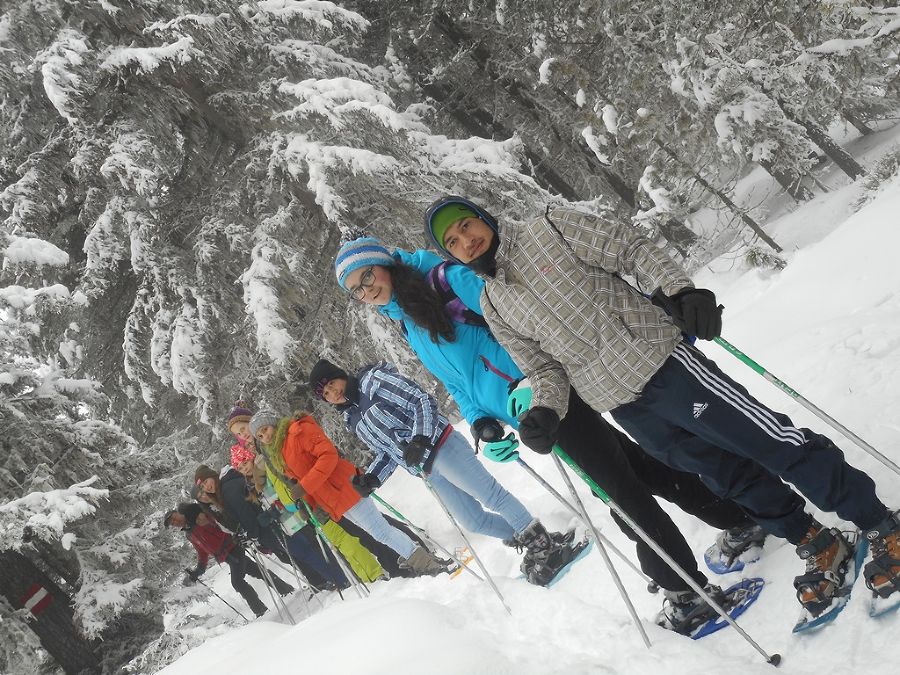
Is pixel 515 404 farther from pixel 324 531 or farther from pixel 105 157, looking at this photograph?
pixel 105 157

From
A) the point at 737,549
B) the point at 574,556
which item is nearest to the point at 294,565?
the point at 574,556

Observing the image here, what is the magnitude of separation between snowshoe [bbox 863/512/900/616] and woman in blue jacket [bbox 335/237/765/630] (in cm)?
84

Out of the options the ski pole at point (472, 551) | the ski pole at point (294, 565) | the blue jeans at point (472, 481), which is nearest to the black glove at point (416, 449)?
the ski pole at point (472, 551)

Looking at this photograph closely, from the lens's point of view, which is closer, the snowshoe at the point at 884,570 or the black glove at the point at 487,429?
the snowshoe at the point at 884,570

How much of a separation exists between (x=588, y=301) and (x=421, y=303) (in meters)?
1.21

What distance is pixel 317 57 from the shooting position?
8.31 m

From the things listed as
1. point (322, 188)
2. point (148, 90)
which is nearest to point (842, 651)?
point (322, 188)

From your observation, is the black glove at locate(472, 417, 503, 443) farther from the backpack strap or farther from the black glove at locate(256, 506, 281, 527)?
the black glove at locate(256, 506, 281, 527)

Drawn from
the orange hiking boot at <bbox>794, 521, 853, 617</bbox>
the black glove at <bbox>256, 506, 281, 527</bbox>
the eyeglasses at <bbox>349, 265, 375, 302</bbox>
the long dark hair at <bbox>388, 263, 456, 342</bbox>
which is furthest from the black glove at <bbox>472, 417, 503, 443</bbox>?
the black glove at <bbox>256, 506, 281, 527</bbox>

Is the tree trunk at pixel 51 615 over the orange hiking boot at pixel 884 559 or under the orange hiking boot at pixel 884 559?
over

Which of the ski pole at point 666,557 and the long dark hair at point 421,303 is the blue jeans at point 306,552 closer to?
the long dark hair at point 421,303

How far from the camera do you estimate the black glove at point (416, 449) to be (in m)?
4.79

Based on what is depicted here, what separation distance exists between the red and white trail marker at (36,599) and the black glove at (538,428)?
7.96 metres

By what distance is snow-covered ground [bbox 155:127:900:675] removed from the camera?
99.3 inches
